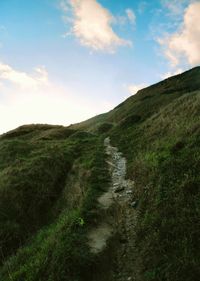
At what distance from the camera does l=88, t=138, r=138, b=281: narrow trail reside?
7.86 meters

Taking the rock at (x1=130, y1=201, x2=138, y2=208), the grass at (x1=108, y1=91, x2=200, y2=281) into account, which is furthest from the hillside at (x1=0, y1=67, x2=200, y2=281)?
the rock at (x1=130, y1=201, x2=138, y2=208)

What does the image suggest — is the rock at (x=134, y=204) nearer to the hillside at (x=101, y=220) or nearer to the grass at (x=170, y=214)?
the hillside at (x=101, y=220)

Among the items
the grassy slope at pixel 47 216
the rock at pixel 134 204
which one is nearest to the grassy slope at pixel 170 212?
the rock at pixel 134 204

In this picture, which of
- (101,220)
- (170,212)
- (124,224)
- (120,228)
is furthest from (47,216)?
(170,212)

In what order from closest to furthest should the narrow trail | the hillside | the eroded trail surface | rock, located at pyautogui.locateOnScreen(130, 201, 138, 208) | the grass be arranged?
the grass < the hillside < the eroded trail surface < the narrow trail < rock, located at pyautogui.locateOnScreen(130, 201, 138, 208)

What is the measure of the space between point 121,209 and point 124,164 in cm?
769

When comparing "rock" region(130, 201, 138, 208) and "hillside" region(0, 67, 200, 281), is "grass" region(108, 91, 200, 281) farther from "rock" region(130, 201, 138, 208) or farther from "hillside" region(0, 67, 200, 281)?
"rock" region(130, 201, 138, 208)

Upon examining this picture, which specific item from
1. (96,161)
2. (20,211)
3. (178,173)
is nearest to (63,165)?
(96,161)

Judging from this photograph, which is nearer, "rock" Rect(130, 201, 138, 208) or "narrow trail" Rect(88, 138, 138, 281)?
"narrow trail" Rect(88, 138, 138, 281)

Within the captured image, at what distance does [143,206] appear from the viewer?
408 inches

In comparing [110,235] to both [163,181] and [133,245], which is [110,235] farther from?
[163,181]

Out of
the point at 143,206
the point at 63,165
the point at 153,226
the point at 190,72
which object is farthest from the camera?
the point at 190,72

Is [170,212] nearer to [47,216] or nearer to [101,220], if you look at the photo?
[101,220]

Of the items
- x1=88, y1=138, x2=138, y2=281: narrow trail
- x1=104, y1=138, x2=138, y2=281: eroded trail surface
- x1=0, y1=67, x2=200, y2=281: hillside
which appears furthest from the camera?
x1=88, y1=138, x2=138, y2=281: narrow trail
